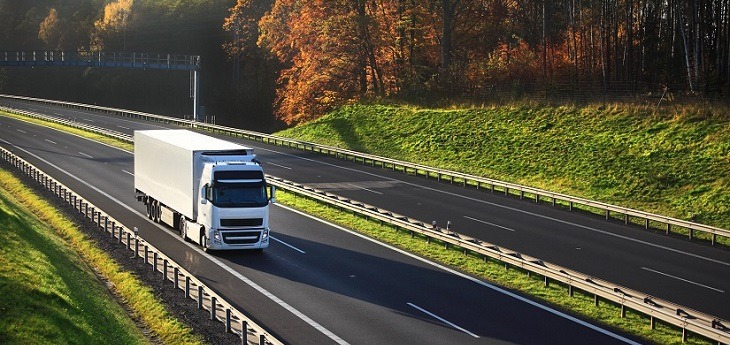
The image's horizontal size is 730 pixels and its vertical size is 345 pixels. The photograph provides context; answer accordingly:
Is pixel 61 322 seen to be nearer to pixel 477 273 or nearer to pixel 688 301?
pixel 477 273

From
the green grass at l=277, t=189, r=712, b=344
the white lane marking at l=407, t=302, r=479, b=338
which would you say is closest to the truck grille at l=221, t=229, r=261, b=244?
the green grass at l=277, t=189, r=712, b=344

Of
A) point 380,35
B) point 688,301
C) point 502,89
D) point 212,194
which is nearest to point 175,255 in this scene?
point 212,194

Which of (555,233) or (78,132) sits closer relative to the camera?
(555,233)

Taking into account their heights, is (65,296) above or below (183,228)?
below

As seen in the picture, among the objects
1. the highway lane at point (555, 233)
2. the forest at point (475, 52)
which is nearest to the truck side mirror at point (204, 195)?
the highway lane at point (555, 233)

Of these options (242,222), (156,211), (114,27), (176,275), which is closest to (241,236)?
(242,222)

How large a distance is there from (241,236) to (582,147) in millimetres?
28460

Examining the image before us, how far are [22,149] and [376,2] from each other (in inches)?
1426

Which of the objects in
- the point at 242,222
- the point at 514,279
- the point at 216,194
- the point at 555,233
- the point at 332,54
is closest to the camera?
the point at 514,279

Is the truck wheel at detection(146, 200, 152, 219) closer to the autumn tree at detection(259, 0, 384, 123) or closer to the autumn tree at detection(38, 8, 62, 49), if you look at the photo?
the autumn tree at detection(259, 0, 384, 123)

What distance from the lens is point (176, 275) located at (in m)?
26.9

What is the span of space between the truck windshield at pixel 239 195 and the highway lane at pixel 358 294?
1.83m

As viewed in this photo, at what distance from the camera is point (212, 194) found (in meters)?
30.8

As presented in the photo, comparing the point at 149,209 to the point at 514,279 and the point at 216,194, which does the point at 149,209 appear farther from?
the point at 514,279
